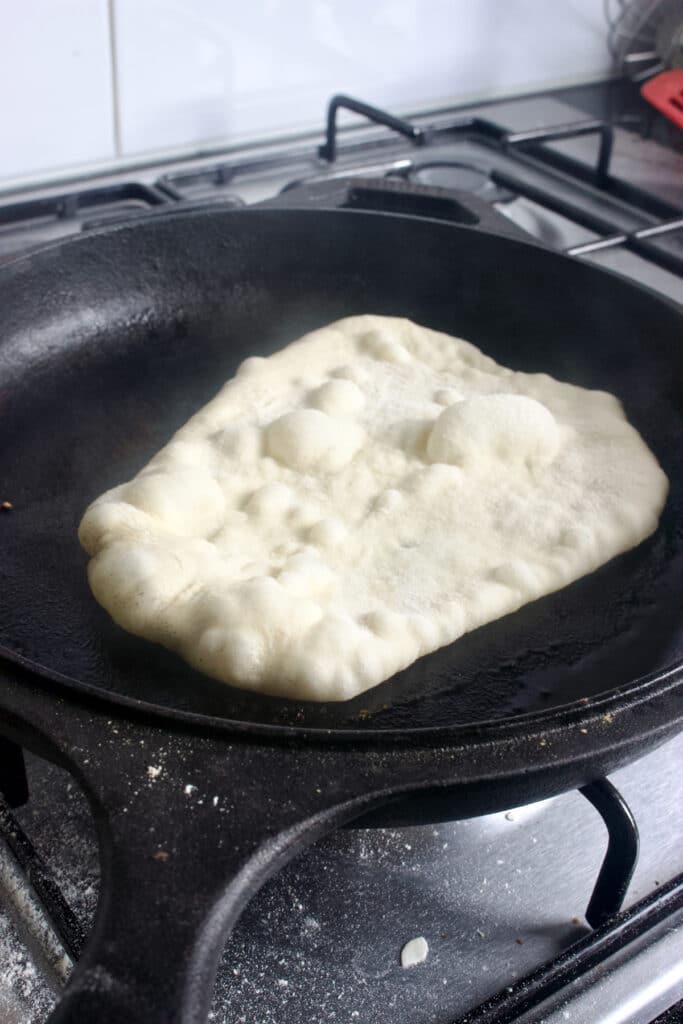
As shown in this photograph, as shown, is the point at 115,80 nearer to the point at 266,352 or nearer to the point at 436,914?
the point at 266,352

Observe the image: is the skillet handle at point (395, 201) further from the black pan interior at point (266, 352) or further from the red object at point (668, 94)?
the red object at point (668, 94)

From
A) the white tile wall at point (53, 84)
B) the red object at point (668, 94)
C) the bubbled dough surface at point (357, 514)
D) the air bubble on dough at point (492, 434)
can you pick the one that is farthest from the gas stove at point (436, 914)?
the red object at point (668, 94)

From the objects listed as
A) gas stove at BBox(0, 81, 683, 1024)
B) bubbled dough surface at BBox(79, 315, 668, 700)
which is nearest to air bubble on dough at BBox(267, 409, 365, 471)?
bubbled dough surface at BBox(79, 315, 668, 700)

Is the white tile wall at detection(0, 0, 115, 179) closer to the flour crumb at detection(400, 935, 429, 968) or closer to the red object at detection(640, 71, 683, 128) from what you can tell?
the red object at detection(640, 71, 683, 128)

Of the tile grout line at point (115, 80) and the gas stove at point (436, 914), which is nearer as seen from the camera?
the gas stove at point (436, 914)

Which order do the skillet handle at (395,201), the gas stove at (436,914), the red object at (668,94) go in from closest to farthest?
1. the gas stove at (436,914)
2. the skillet handle at (395,201)
3. the red object at (668,94)

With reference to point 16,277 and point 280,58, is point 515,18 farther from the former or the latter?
point 16,277

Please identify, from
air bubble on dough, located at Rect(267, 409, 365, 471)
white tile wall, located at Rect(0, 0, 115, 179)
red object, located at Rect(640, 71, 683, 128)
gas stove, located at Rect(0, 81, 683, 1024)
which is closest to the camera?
gas stove, located at Rect(0, 81, 683, 1024)

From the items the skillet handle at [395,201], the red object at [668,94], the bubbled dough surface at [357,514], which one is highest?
the red object at [668,94]
